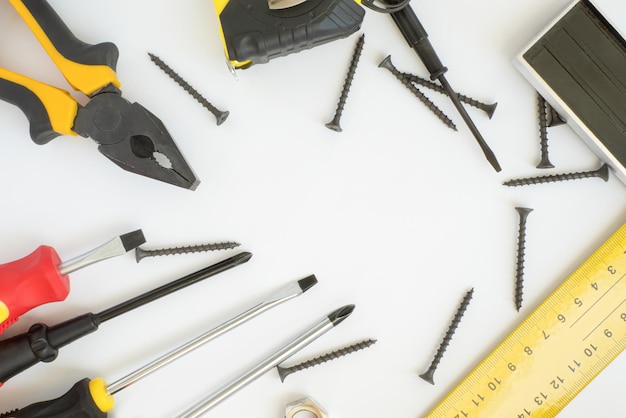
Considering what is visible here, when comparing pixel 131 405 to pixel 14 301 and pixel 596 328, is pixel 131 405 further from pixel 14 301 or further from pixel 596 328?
pixel 596 328

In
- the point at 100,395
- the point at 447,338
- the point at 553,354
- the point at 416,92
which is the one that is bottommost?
the point at 553,354

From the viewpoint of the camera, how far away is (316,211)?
4.12ft

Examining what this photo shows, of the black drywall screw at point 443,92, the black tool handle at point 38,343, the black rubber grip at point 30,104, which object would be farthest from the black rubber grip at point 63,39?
the black drywall screw at point 443,92

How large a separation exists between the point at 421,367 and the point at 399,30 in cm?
73

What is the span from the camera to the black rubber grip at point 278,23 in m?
1.04

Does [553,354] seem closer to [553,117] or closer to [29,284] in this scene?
[553,117]

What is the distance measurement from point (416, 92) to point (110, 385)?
881 mm

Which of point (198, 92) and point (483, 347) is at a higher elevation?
point (198, 92)

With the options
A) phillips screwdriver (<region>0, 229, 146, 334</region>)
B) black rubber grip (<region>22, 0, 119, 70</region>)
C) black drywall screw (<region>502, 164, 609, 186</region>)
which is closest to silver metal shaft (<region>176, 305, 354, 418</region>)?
phillips screwdriver (<region>0, 229, 146, 334</region>)

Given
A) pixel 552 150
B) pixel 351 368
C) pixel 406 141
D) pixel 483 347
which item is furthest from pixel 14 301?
pixel 552 150

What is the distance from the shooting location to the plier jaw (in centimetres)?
108

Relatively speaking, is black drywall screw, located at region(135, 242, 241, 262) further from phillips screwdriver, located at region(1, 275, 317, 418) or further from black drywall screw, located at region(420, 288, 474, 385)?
black drywall screw, located at region(420, 288, 474, 385)

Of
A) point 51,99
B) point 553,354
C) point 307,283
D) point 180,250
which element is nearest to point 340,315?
point 307,283

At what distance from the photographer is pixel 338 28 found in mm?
1062
